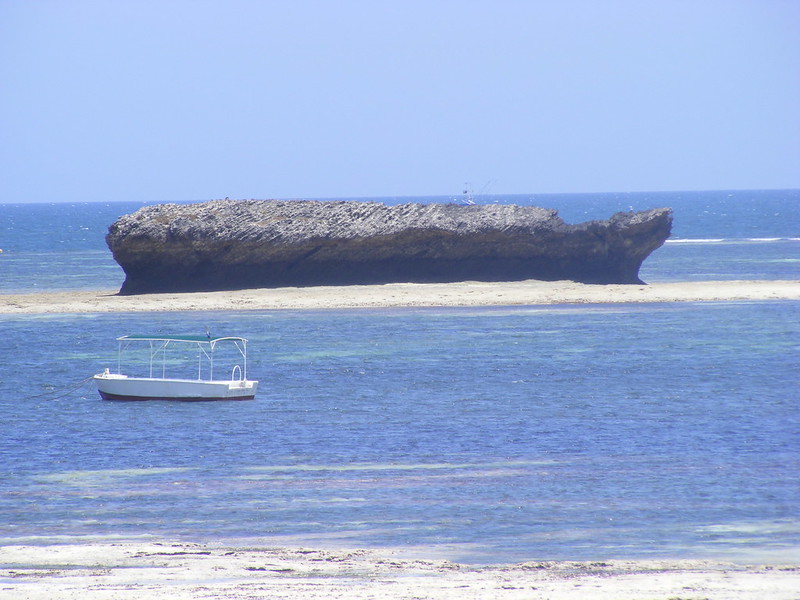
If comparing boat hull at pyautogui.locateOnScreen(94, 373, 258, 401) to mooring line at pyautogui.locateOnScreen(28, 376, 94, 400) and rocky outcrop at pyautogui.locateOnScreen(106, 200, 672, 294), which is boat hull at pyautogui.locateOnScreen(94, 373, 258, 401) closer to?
mooring line at pyautogui.locateOnScreen(28, 376, 94, 400)

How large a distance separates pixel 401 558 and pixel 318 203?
144ft

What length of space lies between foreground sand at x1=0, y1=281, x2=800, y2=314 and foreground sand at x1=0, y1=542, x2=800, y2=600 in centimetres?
3469

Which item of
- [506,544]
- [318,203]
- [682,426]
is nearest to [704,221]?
[318,203]

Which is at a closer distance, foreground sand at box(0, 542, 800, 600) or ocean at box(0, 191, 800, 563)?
foreground sand at box(0, 542, 800, 600)

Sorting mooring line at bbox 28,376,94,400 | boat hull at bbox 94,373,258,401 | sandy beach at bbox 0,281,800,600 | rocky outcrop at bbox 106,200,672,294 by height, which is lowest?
mooring line at bbox 28,376,94,400

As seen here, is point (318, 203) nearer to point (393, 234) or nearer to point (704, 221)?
point (393, 234)

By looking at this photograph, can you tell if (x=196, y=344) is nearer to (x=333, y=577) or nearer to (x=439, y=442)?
(x=439, y=442)

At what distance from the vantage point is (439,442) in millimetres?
23500

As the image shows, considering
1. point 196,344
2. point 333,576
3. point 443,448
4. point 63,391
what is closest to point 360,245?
point 196,344

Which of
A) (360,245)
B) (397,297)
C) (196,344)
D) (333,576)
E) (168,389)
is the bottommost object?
(196,344)

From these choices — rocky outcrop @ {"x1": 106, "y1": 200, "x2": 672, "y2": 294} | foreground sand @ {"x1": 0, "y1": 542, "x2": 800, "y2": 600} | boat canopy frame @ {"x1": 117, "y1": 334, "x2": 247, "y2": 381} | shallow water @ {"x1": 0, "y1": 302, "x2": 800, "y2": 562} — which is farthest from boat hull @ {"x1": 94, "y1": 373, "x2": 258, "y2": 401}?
rocky outcrop @ {"x1": 106, "y1": 200, "x2": 672, "y2": 294}

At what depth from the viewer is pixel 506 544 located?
16250 millimetres

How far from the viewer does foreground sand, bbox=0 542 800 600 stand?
13398mm

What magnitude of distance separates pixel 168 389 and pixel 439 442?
30.4 feet
